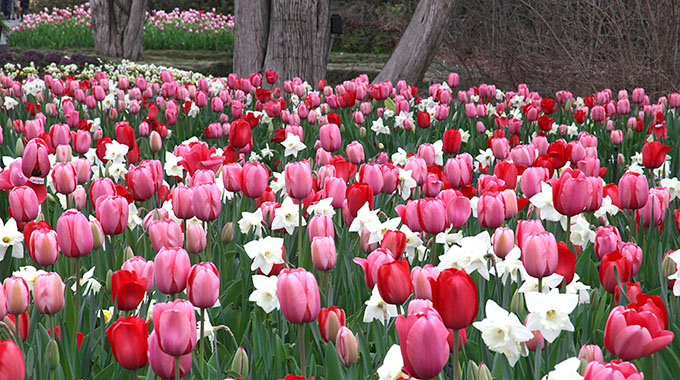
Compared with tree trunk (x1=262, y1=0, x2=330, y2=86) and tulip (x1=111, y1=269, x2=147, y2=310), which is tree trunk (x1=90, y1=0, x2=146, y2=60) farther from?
tulip (x1=111, y1=269, x2=147, y2=310)

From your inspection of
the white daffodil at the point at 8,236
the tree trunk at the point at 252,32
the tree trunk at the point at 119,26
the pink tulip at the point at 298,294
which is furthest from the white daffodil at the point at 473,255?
the tree trunk at the point at 119,26

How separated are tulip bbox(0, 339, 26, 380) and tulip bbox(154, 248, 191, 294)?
391 millimetres

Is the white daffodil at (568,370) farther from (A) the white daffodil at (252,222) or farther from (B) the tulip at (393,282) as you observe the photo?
(A) the white daffodil at (252,222)

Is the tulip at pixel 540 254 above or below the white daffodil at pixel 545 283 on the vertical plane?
above

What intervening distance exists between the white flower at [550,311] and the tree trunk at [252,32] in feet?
21.0

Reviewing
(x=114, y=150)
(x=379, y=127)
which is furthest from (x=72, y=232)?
(x=379, y=127)

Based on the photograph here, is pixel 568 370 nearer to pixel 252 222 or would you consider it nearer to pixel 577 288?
pixel 577 288

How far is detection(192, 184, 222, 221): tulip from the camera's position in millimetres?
1955

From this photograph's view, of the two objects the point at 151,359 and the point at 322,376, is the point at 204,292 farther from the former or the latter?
the point at 322,376

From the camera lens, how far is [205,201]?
1964 millimetres

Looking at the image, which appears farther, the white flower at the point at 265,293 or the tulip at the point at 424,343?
the white flower at the point at 265,293

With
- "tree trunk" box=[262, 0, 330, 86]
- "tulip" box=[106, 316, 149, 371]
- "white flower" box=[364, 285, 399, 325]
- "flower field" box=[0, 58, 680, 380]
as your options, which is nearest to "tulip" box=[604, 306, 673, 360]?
"flower field" box=[0, 58, 680, 380]

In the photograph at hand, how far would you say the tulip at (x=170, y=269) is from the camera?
1.49 metres

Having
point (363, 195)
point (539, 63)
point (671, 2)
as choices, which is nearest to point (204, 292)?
point (363, 195)
